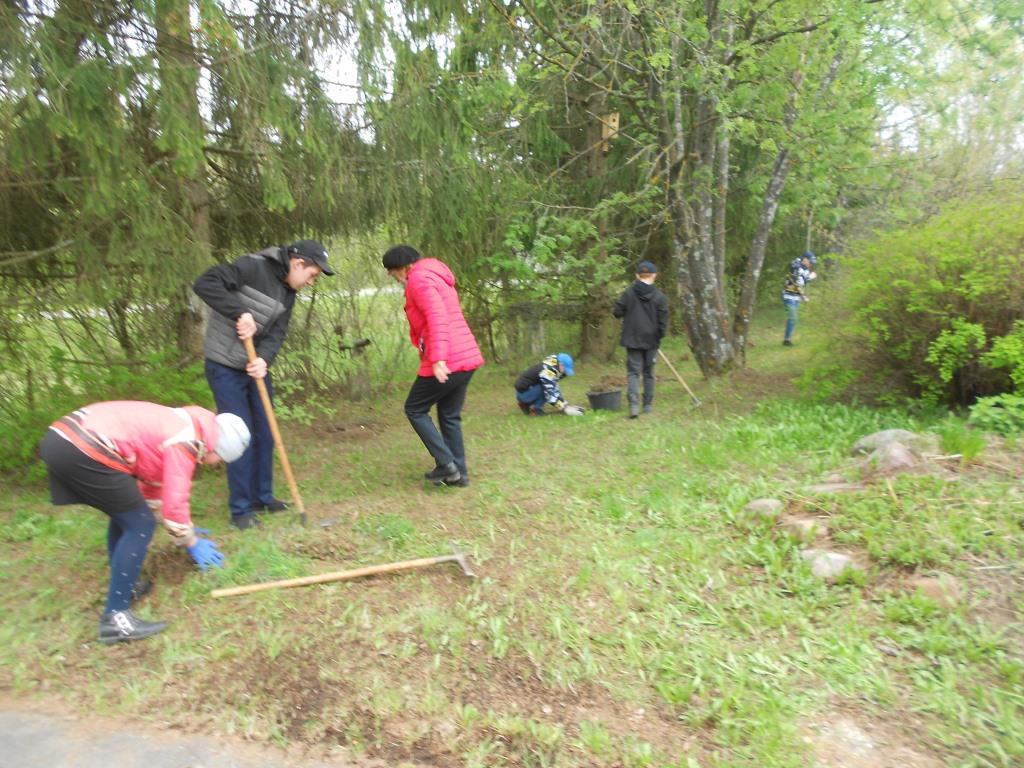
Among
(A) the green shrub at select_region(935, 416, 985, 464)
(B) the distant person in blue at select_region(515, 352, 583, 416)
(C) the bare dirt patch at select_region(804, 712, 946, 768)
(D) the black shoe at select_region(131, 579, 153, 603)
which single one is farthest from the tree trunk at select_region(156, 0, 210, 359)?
(A) the green shrub at select_region(935, 416, 985, 464)

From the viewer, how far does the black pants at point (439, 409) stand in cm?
481

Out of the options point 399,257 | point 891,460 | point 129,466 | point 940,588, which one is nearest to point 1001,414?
point 891,460

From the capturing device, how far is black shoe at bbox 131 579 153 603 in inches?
139

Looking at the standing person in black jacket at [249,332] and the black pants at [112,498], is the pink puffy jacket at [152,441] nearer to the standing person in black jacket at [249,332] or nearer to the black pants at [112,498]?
the black pants at [112,498]

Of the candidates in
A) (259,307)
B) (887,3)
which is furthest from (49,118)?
(887,3)

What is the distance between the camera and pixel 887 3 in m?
7.10

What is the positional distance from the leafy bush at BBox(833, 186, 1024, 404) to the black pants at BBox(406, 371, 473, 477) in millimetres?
3747

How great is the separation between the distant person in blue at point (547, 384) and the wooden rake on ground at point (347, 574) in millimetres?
4044

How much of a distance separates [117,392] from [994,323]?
23.5ft

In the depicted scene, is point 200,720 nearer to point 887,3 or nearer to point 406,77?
point 406,77

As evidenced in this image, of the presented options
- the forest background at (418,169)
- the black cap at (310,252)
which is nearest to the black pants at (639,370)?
the forest background at (418,169)

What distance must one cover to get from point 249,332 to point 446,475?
1.79 m

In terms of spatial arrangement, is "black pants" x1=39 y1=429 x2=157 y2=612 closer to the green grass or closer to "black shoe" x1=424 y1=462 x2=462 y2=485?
the green grass

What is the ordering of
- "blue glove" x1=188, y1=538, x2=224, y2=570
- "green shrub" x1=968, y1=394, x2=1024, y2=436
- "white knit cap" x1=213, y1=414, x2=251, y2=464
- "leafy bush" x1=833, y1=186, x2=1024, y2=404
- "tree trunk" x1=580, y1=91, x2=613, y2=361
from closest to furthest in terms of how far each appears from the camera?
1. "white knit cap" x1=213, y1=414, x2=251, y2=464
2. "blue glove" x1=188, y1=538, x2=224, y2=570
3. "green shrub" x1=968, y1=394, x2=1024, y2=436
4. "leafy bush" x1=833, y1=186, x2=1024, y2=404
5. "tree trunk" x1=580, y1=91, x2=613, y2=361
